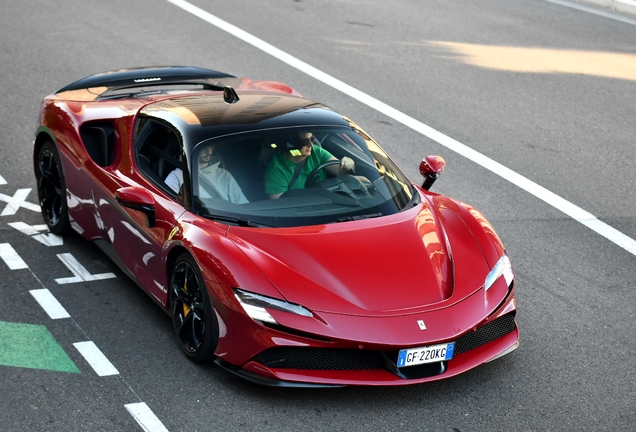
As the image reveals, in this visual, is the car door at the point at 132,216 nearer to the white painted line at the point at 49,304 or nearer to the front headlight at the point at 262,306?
the white painted line at the point at 49,304

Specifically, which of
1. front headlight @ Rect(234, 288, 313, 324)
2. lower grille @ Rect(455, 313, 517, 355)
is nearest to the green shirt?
front headlight @ Rect(234, 288, 313, 324)

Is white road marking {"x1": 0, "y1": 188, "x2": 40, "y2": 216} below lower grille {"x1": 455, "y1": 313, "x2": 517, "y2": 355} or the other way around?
below

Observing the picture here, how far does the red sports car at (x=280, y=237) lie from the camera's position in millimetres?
5352

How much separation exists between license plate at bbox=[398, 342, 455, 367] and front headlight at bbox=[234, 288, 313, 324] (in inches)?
22.7

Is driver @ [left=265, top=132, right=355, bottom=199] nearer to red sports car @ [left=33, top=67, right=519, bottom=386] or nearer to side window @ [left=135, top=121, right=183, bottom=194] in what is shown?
red sports car @ [left=33, top=67, right=519, bottom=386]

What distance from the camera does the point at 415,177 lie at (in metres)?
9.67

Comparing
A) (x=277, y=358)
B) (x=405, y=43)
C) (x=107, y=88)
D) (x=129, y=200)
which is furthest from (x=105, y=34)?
(x=277, y=358)

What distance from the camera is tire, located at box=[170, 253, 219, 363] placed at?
224 inches

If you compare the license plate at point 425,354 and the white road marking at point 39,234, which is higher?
the license plate at point 425,354

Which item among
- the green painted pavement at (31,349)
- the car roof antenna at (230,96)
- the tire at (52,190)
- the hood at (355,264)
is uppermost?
the car roof antenna at (230,96)

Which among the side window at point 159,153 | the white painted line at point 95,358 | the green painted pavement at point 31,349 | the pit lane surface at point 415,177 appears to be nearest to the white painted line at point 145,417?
the pit lane surface at point 415,177

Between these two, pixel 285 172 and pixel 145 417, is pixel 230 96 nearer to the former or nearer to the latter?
pixel 285 172

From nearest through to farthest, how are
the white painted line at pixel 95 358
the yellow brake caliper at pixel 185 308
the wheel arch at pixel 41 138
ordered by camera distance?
the white painted line at pixel 95 358 < the yellow brake caliper at pixel 185 308 < the wheel arch at pixel 41 138

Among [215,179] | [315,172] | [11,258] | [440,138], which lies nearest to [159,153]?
[215,179]
